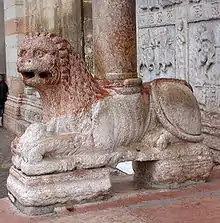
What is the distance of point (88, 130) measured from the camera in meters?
4.29

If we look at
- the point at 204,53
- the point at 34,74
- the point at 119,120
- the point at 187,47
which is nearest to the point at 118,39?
the point at 119,120

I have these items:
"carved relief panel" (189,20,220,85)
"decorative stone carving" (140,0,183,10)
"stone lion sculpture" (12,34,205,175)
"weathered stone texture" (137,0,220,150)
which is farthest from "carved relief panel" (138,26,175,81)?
"stone lion sculpture" (12,34,205,175)

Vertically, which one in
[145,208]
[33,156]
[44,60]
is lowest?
[145,208]

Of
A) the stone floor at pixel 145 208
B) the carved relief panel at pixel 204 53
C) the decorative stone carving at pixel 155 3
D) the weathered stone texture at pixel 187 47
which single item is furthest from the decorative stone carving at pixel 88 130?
the decorative stone carving at pixel 155 3

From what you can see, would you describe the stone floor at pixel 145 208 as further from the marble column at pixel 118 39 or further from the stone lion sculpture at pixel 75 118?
the marble column at pixel 118 39

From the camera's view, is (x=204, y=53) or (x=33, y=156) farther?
(x=204, y=53)

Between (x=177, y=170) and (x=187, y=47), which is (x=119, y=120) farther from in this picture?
(x=187, y=47)

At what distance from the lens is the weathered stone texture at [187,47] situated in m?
6.76

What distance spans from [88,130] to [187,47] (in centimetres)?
338

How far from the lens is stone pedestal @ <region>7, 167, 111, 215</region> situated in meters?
4.03

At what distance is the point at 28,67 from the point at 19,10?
7.99 m

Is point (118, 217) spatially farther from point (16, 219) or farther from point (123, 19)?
point (123, 19)

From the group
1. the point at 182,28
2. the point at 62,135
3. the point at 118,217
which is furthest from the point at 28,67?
the point at 182,28

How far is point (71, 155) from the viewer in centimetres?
424
